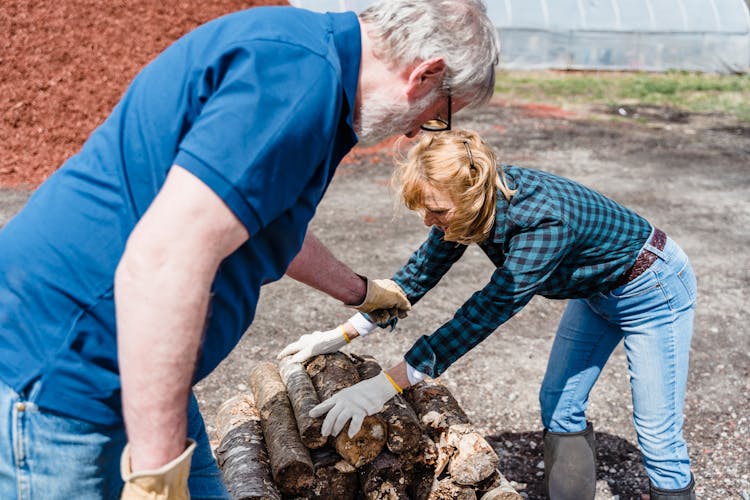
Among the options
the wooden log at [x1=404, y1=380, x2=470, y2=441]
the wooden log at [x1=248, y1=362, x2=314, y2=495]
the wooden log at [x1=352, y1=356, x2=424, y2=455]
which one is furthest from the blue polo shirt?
the wooden log at [x1=404, y1=380, x2=470, y2=441]

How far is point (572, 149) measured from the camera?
10.9 m

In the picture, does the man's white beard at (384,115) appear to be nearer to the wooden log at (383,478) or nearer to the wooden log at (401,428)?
the wooden log at (401,428)

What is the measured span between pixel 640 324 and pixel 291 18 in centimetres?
222

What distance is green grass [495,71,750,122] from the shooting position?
14320 mm

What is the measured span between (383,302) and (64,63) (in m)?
9.42

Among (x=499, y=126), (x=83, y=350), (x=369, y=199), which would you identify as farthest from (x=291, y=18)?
(x=499, y=126)

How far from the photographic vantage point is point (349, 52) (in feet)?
5.57

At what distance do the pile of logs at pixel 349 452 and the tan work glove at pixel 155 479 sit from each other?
1.30 m

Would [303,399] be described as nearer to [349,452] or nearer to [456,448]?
[349,452]

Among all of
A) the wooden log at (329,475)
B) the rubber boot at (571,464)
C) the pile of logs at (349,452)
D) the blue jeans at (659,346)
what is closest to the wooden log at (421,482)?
the pile of logs at (349,452)

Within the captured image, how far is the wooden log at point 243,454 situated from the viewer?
289cm

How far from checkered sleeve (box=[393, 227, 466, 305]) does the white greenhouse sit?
1377cm

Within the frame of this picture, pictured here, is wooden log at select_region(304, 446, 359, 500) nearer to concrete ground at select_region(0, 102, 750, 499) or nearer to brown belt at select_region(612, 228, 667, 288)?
concrete ground at select_region(0, 102, 750, 499)

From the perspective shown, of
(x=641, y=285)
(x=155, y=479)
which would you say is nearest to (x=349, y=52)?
(x=155, y=479)
